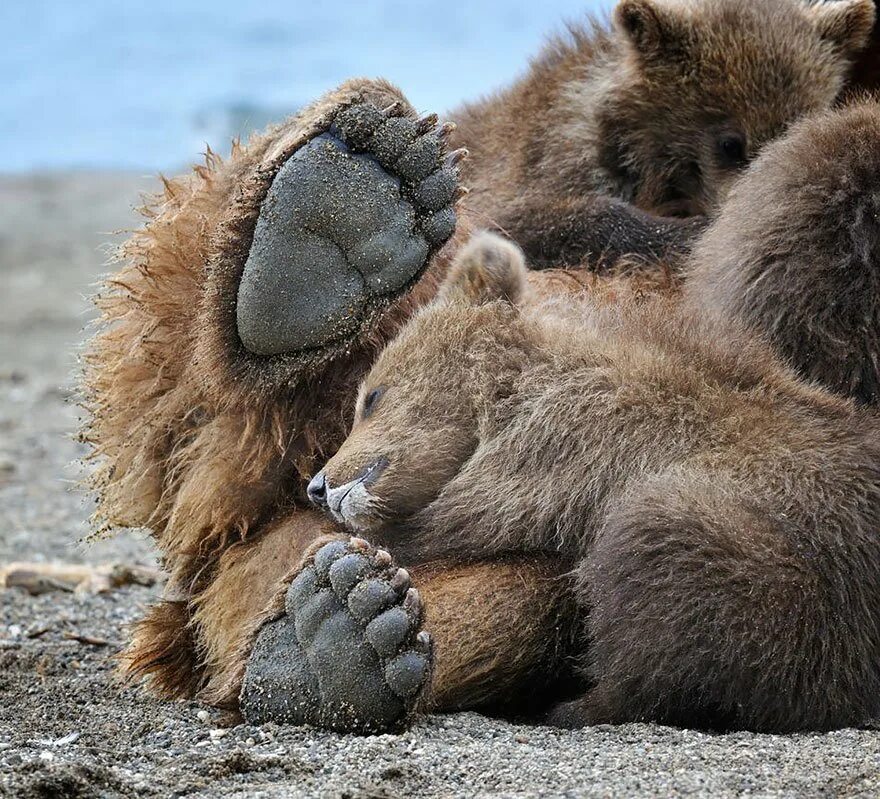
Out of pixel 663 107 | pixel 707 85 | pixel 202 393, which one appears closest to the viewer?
pixel 202 393

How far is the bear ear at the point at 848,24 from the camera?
5738mm

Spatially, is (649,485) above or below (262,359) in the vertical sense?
below

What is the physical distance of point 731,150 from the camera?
6035mm

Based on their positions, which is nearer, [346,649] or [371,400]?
[346,649]

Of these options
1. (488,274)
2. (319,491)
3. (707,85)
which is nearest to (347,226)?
(488,274)

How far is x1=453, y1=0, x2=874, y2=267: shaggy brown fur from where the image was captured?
5.88 m

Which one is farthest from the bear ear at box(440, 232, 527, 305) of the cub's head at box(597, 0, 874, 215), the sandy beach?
the cub's head at box(597, 0, 874, 215)

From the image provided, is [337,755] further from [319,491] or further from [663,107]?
[663,107]

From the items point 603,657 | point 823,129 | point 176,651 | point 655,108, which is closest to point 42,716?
point 176,651

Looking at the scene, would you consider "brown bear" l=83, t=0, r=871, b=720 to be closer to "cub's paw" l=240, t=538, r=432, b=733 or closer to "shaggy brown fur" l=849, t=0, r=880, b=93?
"cub's paw" l=240, t=538, r=432, b=733

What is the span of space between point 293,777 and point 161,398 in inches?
65.3

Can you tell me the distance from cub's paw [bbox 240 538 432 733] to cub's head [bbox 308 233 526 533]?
0.40 meters

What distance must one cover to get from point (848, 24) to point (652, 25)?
0.84m

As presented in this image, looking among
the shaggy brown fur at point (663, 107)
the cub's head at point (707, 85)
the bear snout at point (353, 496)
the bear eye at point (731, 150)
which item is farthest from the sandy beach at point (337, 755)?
the bear eye at point (731, 150)
